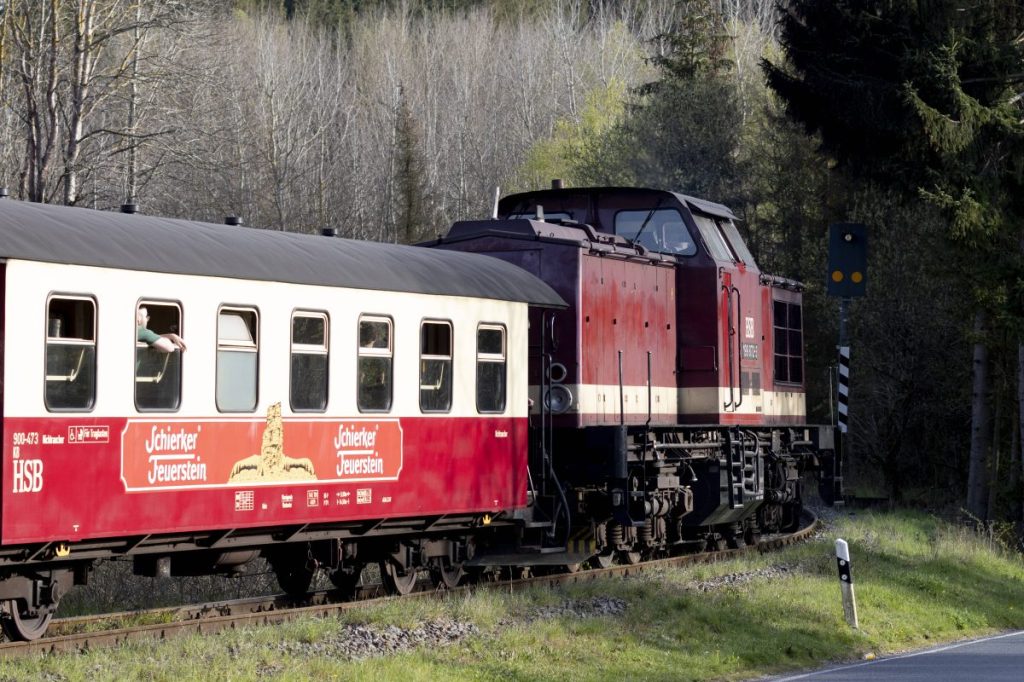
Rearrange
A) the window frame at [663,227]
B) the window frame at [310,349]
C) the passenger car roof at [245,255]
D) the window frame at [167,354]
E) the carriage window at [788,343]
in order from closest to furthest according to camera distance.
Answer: the passenger car roof at [245,255]
the window frame at [167,354]
the window frame at [310,349]
the window frame at [663,227]
the carriage window at [788,343]

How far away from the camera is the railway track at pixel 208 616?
11.1 m

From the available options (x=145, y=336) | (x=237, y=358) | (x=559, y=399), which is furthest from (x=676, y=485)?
(x=145, y=336)

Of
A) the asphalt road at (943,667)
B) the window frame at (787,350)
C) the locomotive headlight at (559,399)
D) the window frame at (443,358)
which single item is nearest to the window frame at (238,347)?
the window frame at (443,358)

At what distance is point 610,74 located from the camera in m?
69.9

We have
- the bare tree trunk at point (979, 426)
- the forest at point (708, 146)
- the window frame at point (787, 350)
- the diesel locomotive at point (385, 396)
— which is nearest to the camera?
the diesel locomotive at point (385, 396)

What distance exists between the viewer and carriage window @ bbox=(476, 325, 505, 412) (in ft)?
49.6

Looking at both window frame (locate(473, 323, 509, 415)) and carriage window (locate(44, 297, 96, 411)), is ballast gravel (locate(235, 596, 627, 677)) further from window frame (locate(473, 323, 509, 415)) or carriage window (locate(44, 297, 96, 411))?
window frame (locate(473, 323, 509, 415))

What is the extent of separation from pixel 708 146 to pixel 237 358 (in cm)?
3479

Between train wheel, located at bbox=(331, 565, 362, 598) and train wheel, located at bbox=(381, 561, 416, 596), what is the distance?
273 millimetres

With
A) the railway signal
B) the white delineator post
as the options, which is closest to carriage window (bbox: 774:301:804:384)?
the railway signal

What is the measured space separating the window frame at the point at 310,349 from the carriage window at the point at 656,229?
20.4 ft

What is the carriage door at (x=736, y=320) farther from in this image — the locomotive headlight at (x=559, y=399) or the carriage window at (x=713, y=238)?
the locomotive headlight at (x=559, y=399)

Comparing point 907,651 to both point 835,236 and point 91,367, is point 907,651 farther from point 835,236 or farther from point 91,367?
point 835,236

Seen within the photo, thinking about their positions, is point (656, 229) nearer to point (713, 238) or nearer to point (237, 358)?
point (713, 238)
